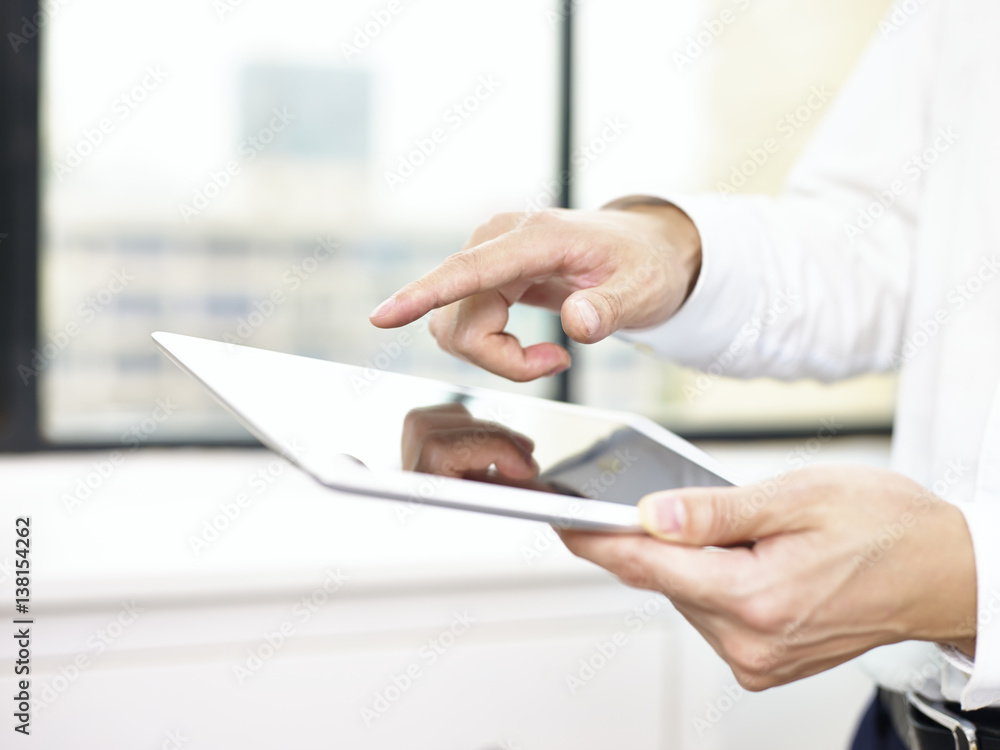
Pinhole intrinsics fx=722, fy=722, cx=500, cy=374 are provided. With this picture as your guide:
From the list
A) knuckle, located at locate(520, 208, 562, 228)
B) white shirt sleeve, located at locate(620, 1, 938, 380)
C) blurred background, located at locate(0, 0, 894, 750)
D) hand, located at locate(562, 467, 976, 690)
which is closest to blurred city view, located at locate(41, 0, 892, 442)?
blurred background, located at locate(0, 0, 894, 750)

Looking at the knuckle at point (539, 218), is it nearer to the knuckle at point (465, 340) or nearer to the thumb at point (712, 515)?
the knuckle at point (465, 340)

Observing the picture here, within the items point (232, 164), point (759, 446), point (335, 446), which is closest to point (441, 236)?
point (232, 164)

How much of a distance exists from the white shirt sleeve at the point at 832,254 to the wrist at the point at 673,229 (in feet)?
0.06

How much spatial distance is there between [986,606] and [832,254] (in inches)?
14.6

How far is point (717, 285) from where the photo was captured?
64cm

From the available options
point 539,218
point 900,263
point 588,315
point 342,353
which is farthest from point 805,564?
point 342,353

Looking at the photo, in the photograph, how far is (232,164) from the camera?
1.39 m

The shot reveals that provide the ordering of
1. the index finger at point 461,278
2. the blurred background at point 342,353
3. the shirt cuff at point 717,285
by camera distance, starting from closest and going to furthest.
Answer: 1. the index finger at point 461,278
2. the shirt cuff at point 717,285
3. the blurred background at point 342,353

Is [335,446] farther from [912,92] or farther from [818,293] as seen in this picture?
[912,92]

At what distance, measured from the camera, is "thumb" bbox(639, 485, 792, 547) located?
15.4 inches

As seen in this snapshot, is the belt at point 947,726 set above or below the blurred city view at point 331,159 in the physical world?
below

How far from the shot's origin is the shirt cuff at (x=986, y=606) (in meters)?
0.43

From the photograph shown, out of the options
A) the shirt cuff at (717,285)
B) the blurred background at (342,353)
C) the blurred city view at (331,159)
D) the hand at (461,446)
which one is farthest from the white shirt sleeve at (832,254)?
the blurred city view at (331,159)

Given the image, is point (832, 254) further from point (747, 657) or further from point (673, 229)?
point (747, 657)
